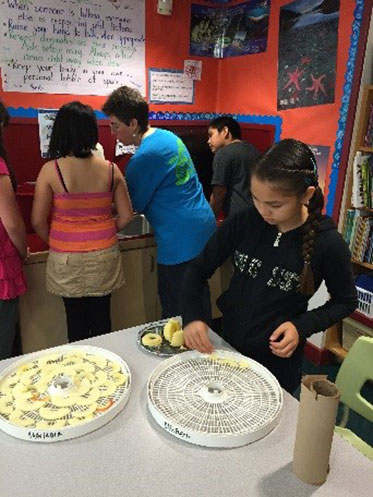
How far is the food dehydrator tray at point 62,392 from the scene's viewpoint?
840 millimetres

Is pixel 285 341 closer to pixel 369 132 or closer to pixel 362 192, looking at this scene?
pixel 362 192

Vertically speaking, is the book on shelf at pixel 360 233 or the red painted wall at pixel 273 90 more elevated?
the red painted wall at pixel 273 90

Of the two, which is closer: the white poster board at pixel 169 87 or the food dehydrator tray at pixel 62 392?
the food dehydrator tray at pixel 62 392

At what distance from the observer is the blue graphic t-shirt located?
172 centimetres

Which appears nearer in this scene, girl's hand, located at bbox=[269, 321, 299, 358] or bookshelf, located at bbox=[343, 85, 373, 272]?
girl's hand, located at bbox=[269, 321, 299, 358]

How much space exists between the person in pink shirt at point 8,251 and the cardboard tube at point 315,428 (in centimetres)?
120

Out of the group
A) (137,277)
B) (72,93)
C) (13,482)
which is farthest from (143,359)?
(72,93)

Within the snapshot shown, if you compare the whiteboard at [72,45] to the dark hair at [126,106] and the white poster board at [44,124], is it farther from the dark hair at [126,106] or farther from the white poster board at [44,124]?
the dark hair at [126,106]

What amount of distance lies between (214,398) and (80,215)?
1.01 metres

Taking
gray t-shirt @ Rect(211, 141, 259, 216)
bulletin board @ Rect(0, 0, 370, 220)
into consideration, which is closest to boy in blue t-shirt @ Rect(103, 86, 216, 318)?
gray t-shirt @ Rect(211, 141, 259, 216)

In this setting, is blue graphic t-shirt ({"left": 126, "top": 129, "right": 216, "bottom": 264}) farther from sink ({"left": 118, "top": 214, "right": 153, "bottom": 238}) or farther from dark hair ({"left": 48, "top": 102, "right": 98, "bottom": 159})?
sink ({"left": 118, "top": 214, "right": 153, "bottom": 238})

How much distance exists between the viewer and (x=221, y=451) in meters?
0.83

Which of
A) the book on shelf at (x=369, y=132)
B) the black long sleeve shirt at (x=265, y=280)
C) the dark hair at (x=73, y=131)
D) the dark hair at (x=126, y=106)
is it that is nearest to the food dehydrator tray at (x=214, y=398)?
the black long sleeve shirt at (x=265, y=280)

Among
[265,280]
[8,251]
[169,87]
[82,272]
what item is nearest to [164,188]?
[82,272]
